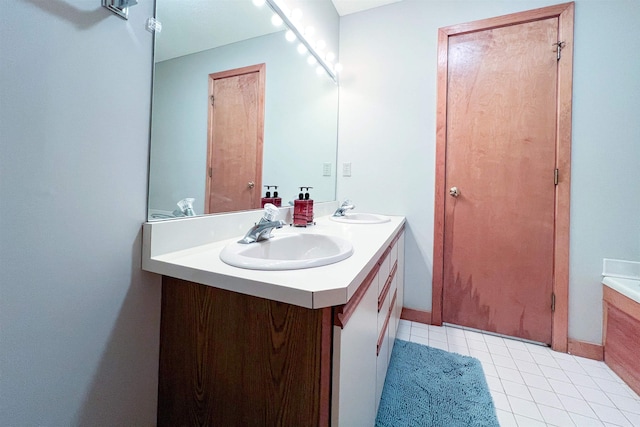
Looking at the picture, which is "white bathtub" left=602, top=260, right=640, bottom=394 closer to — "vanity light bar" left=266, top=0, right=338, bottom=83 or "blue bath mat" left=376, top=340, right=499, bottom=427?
"blue bath mat" left=376, top=340, right=499, bottom=427

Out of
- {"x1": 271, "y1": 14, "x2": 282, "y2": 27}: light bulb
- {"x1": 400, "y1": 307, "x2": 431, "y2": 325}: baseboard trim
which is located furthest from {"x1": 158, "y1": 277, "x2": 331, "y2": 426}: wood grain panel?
{"x1": 400, "y1": 307, "x2": 431, "y2": 325}: baseboard trim

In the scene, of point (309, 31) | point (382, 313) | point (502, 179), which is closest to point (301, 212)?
point (382, 313)

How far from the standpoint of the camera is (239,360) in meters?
0.67

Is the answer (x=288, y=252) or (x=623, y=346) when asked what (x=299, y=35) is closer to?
(x=288, y=252)

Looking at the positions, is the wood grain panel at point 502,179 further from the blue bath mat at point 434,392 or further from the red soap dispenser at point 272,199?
the red soap dispenser at point 272,199

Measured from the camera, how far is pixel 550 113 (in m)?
1.59

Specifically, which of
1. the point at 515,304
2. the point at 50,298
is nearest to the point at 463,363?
the point at 515,304

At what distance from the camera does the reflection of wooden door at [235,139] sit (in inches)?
40.4

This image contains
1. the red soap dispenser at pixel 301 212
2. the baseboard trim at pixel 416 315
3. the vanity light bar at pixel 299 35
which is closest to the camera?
the vanity light bar at pixel 299 35

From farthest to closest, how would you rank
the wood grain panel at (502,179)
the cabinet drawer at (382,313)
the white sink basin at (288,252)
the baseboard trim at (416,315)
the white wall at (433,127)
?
the baseboard trim at (416,315), the wood grain panel at (502,179), the white wall at (433,127), the cabinet drawer at (382,313), the white sink basin at (288,252)

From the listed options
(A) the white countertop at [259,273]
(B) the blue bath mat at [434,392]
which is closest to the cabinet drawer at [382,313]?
(A) the white countertop at [259,273]

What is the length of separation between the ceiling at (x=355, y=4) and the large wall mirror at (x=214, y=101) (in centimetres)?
74

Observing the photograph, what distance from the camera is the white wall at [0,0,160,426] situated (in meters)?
0.53

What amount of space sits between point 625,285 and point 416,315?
108cm
